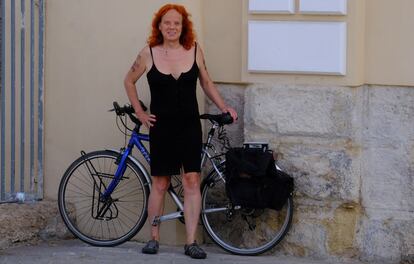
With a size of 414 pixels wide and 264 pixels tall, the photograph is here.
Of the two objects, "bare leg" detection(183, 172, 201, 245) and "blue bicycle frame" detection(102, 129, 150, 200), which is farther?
"blue bicycle frame" detection(102, 129, 150, 200)

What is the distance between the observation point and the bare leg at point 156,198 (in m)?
6.57

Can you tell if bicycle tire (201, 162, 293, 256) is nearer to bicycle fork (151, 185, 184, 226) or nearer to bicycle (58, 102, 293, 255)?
bicycle (58, 102, 293, 255)

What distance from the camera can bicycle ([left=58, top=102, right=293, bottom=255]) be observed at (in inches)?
262

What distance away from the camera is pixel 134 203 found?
23.4 ft

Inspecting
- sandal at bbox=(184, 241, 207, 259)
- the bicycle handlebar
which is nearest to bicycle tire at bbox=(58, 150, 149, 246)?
the bicycle handlebar

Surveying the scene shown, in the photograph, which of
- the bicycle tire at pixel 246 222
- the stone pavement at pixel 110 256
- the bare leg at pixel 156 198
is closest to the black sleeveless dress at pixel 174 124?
the bare leg at pixel 156 198

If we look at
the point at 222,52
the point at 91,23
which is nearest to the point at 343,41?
the point at 222,52

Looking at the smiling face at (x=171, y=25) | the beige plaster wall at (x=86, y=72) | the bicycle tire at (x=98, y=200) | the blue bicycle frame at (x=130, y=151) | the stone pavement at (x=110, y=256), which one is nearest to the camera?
the smiling face at (x=171, y=25)

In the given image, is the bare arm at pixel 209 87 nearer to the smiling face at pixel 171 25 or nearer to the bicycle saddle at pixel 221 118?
the bicycle saddle at pixel 221 118

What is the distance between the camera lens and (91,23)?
278 inches

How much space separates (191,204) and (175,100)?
778mm

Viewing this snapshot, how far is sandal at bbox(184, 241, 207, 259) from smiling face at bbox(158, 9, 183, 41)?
151 centimetres

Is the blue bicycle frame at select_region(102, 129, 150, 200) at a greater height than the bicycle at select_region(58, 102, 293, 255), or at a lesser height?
greater

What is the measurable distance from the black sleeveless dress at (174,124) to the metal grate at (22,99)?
1247 mm
